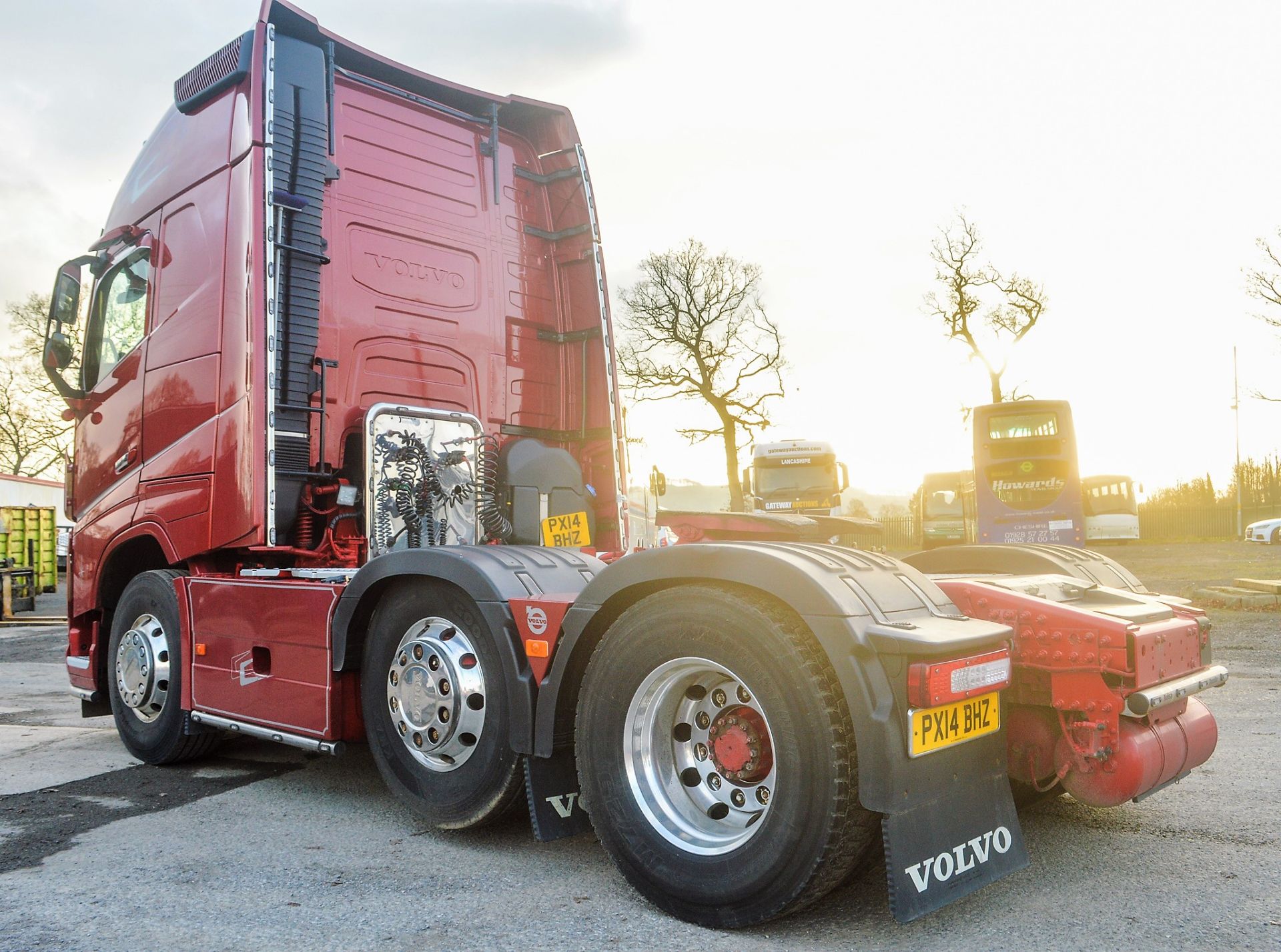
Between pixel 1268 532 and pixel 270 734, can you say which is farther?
pixel 1268 532

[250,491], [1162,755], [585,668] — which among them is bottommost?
[1162,755]

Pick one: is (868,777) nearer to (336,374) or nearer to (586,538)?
(586,538)

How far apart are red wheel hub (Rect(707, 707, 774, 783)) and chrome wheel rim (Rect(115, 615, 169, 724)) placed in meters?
Answer: 3.50

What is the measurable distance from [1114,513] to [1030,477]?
1957 cm

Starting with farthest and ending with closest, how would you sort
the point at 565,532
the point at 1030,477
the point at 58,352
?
the point at 1030,477 < the point at 58,352 < the point at 565,532

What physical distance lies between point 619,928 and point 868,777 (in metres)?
0.87

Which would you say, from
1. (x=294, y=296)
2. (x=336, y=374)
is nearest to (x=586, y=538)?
(x=336, y=374)

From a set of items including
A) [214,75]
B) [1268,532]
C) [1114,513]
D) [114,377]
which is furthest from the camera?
[1114,513]

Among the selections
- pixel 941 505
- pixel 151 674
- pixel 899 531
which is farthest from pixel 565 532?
pixel 899 531

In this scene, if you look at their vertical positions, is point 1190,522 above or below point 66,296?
below

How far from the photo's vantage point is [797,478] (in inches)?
998

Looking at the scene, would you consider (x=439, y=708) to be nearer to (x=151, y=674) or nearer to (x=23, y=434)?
(x=151, y=674)

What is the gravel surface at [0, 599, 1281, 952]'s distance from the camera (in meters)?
2.77

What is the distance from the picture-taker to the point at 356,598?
404 centimetres
